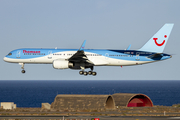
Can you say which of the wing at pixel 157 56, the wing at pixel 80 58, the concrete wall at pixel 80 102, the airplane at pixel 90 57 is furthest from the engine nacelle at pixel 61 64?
the wing at pixel 157 56

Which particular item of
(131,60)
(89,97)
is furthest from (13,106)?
(131,60)

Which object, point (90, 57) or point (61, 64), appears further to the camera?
point (90, 57)

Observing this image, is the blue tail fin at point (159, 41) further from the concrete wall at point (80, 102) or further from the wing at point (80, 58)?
the concrete wall at point (80, 102)

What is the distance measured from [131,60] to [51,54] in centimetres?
1820

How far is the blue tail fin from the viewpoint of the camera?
67.0 metres

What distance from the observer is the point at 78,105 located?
69.8 metres

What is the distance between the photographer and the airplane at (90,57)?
209 ft

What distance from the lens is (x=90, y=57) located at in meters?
64.6

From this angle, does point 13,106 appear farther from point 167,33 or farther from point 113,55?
point 167,33

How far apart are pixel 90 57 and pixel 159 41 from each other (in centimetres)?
1691


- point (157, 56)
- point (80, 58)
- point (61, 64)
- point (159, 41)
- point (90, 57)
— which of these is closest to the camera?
point (61, 64)

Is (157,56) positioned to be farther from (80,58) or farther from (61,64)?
(61,64)

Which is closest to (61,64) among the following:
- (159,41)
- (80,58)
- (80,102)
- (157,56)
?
(80,58)

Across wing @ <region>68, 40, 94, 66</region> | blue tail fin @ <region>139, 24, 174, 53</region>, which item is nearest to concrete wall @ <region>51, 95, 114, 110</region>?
wing @ <region>68, 40, 94, 66</region>
